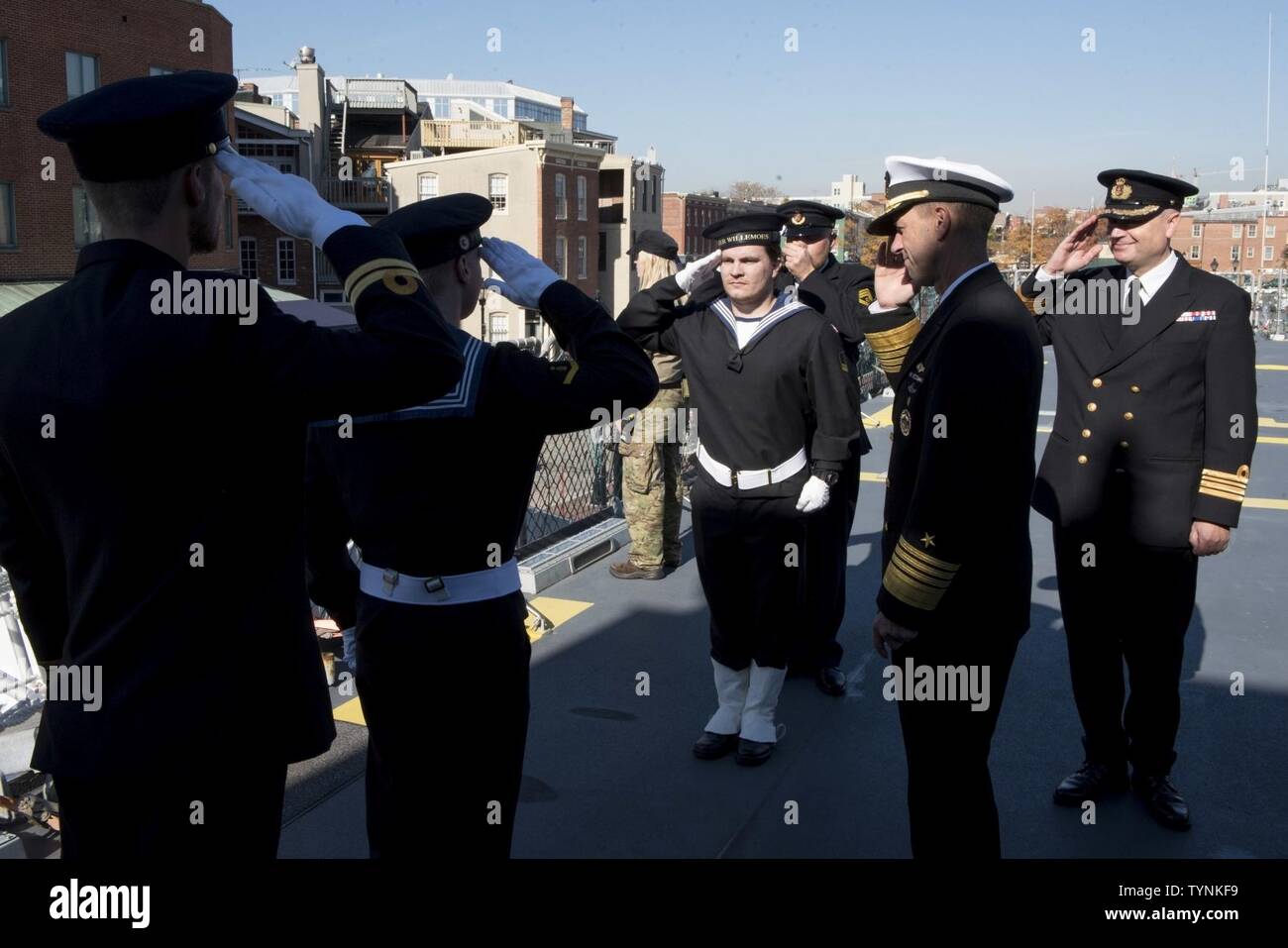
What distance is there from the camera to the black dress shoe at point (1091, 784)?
401cm

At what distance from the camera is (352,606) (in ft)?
9.93

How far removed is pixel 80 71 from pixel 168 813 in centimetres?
3526

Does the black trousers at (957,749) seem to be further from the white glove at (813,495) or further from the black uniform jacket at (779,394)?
the black uniform jacket at (779,394)

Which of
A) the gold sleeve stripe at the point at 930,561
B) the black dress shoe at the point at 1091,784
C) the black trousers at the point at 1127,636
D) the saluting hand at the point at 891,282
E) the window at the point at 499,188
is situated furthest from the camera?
the window at the point at 499,188

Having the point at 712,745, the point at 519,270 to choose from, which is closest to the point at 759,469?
the point at 712,745

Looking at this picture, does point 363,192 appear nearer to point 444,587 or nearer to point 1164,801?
point 1164,801

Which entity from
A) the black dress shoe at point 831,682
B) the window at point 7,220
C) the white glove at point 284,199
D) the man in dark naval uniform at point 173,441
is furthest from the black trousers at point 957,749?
the window at point 7,220

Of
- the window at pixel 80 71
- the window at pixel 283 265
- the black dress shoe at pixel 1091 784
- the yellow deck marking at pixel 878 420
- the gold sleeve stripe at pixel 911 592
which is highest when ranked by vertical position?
the window at pixel 80 71

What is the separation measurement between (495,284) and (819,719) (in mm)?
2759

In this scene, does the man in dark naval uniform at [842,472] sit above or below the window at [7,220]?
below

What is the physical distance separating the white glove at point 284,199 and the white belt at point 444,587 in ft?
3.23
